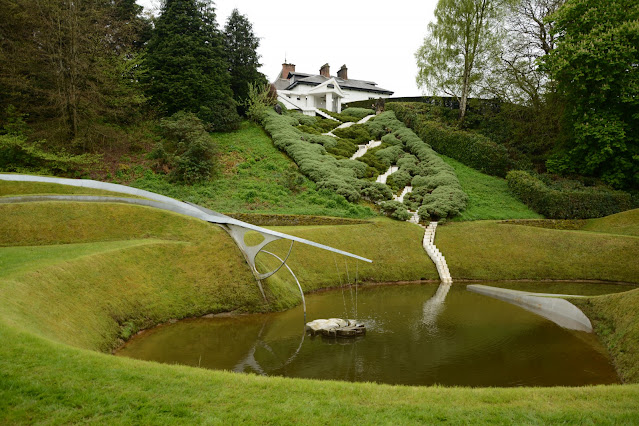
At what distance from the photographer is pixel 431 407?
746cm

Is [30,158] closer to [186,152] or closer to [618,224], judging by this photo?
[186,152]

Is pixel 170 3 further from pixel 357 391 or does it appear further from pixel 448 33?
pixel 357 391

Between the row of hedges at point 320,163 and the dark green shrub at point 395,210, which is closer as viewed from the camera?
the dark green shrub at point 395,210

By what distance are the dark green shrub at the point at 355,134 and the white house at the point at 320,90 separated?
10.3m

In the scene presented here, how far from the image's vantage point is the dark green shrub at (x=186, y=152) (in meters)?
30.7

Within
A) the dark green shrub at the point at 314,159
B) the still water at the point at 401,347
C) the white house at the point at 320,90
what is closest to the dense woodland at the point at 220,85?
the dark green shrub at the point at 314,159

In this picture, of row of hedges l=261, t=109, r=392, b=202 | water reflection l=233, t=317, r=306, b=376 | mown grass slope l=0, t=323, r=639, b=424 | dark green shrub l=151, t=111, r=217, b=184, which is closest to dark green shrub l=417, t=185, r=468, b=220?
row of hedges l=261, t=109, r=392, b=202

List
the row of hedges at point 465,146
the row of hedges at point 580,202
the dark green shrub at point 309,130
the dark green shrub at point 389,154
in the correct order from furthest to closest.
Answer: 1. the dark green shrub at point 309,130
2. the dark green shrub at point 389,154
3. the row of hedges at point 465,146
4. the row of hedges at point 580,202

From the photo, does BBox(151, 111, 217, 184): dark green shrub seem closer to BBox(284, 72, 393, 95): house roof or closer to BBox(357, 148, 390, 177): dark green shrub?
BBox(357, 148, 390, 177): dark green shrub

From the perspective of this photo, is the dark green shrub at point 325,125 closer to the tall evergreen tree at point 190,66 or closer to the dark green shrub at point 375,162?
the dark green shrub at point 375,162

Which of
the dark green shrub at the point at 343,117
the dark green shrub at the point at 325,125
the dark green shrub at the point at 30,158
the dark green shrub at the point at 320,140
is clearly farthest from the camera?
the dark green shrub at the point at 343,117

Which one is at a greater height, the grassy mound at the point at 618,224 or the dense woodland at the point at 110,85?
the dense woodland at the point at 110,85

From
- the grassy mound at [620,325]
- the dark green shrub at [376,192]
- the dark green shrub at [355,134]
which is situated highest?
the dark green shrub at [355,134]

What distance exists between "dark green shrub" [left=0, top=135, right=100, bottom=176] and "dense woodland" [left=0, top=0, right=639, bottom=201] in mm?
94
